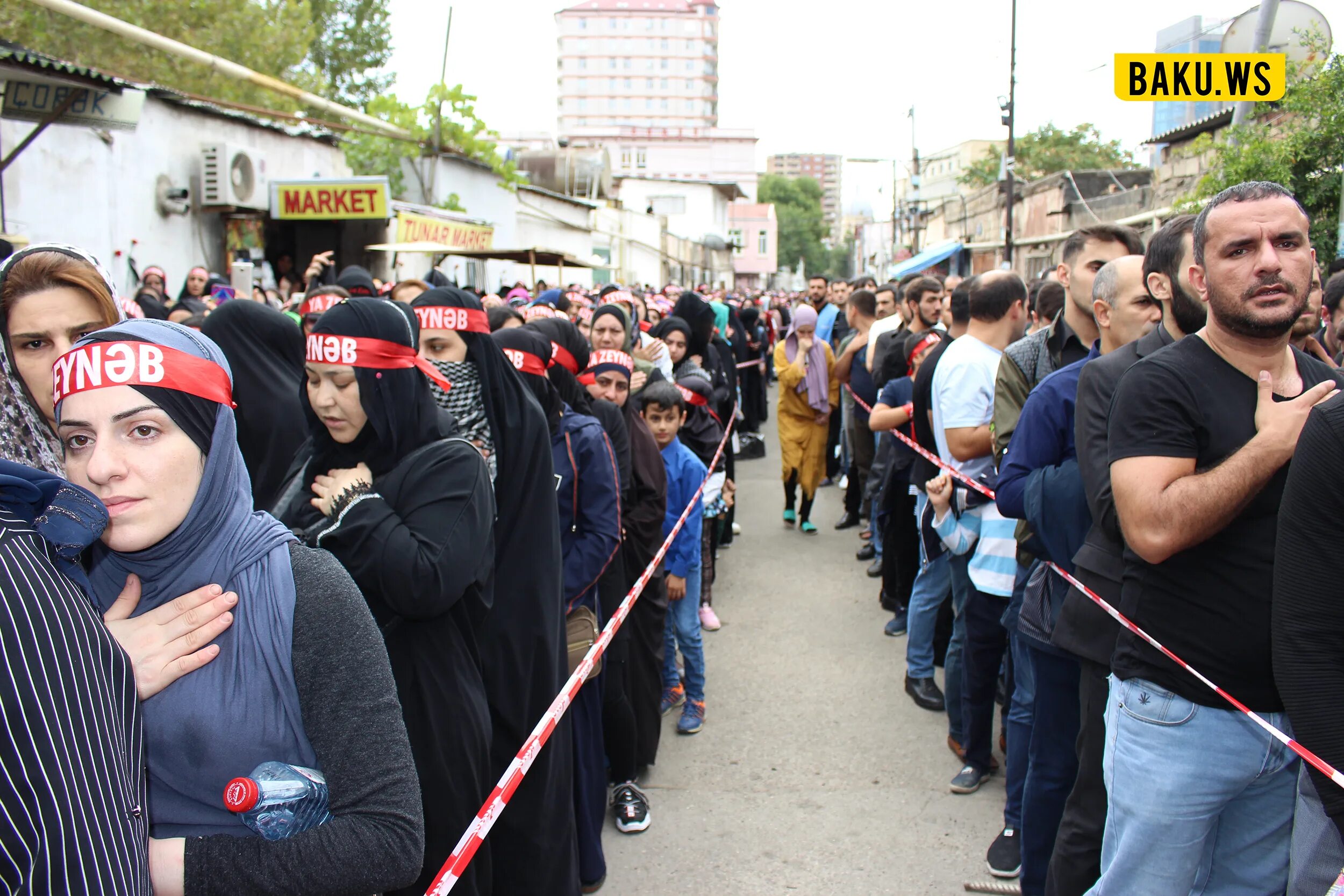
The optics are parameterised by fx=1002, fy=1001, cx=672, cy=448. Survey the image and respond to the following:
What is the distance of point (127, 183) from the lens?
Answer: 12.7 m

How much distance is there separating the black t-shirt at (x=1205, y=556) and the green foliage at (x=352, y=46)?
141 ft

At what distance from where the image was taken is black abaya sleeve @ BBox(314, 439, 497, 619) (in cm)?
234

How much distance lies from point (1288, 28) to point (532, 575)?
32.7ft

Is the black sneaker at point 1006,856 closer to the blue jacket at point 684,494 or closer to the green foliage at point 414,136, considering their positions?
the blue jacket at point 684,494

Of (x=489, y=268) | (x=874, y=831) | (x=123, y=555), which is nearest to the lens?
(x=123, y=555)

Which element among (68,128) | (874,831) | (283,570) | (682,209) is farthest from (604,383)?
(682,209)

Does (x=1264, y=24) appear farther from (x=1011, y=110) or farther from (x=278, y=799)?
(x=1011, y=110)

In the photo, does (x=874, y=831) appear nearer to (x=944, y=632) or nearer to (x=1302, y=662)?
(x=944, y=632)

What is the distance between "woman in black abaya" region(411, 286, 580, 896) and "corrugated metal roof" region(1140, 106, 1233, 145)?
53.6ft

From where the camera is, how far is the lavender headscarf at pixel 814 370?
8977 millimetres

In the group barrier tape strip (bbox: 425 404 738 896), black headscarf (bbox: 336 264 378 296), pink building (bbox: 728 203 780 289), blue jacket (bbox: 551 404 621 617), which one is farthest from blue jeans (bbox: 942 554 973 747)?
pink building (bbox: 728 203 780 289)

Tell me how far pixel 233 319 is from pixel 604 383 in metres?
1.85

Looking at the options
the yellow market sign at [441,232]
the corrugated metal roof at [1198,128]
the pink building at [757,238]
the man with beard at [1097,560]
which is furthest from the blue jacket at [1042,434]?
the pink building at [757,238]

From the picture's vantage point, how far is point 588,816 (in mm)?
3910
